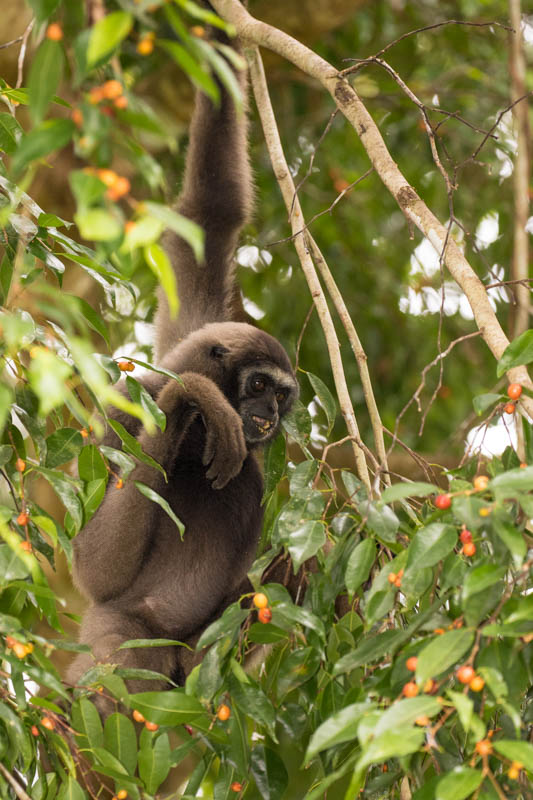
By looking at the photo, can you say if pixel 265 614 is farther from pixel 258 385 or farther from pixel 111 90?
pixel 258 385

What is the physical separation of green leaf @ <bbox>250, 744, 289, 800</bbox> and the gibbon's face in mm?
1619

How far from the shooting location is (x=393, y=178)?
8.95 feet

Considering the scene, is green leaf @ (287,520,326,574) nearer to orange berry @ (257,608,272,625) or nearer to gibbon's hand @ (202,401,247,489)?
orange berry @ (257,608,272,625)

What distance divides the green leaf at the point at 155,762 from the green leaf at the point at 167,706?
12 cm

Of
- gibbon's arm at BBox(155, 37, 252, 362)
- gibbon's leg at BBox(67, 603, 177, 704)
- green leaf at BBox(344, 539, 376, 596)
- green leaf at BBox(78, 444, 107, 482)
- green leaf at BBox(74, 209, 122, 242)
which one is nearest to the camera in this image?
green leaf at BBox(74, 209, 122, 242)

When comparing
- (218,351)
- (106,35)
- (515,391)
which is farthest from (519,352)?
(218,351)

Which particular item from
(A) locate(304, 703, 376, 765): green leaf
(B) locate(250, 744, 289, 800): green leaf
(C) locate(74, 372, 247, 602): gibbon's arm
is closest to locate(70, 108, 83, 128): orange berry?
(A) locate(304, 703, 376, 765): green leaf

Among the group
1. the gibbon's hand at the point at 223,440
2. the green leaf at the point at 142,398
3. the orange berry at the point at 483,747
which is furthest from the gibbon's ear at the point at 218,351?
the orange berry at the point at 483,747

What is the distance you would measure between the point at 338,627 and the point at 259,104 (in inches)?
82.2

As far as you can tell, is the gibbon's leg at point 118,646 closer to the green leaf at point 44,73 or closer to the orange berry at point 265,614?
the orange berry at point 265,614

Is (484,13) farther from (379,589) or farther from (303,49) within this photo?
(379,589)

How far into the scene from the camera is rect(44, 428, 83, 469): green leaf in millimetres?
2518

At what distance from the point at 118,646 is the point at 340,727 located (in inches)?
81.3

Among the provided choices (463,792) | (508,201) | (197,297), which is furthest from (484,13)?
(463,792)
